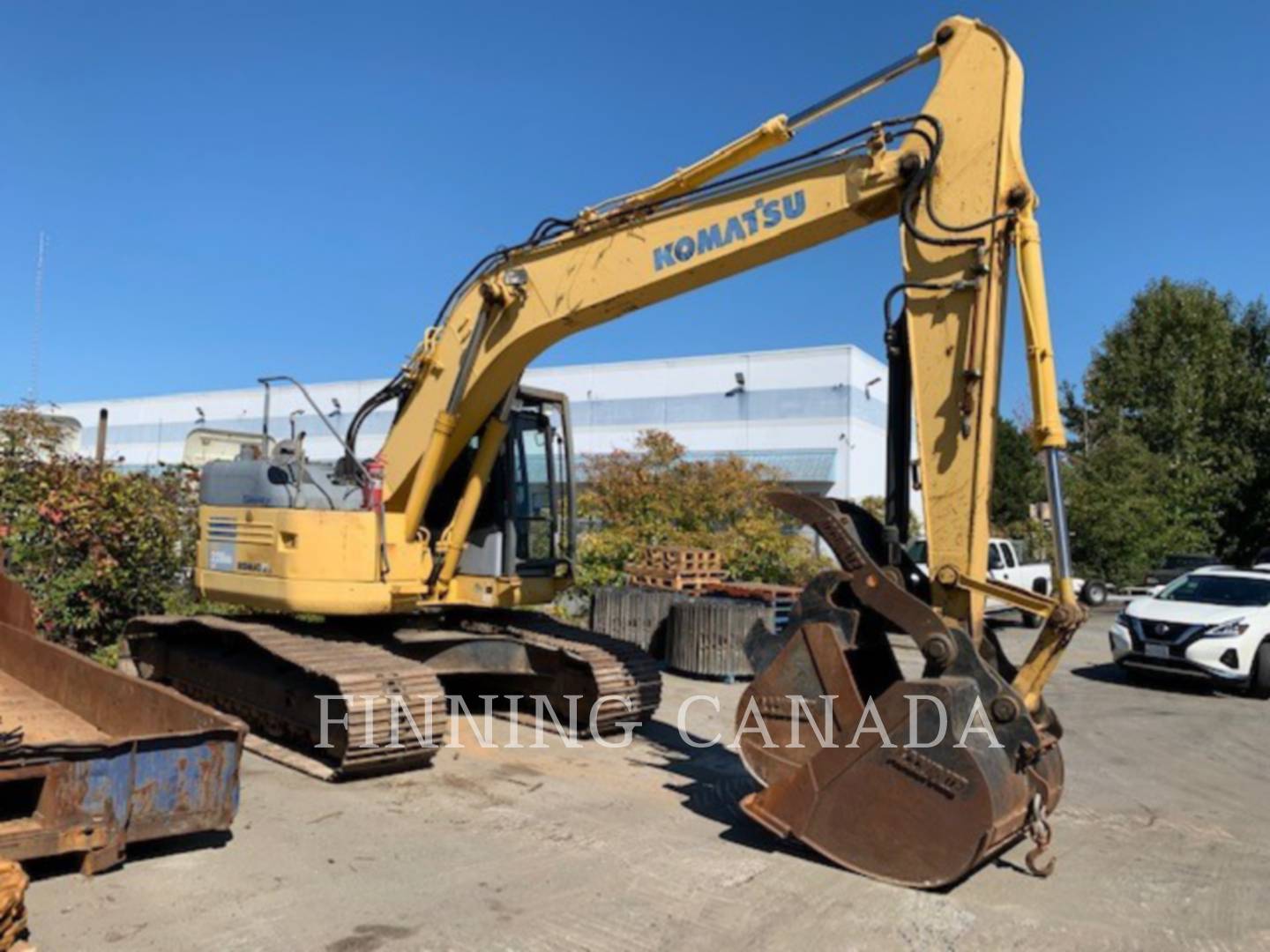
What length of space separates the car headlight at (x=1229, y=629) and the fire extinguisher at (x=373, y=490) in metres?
9.93

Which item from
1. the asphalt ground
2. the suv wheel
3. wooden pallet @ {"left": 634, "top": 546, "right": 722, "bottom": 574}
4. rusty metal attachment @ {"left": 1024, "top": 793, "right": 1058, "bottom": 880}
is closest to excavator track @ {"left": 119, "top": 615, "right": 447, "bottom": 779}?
the asphalt ground

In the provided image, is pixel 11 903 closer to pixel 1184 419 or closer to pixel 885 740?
pixel 885 740

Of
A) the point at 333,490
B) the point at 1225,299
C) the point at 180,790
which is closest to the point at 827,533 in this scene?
the point at 180,790

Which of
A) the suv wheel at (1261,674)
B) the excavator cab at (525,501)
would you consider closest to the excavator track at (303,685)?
the excavator cab at (525,501)

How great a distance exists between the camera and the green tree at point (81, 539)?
1006 cm

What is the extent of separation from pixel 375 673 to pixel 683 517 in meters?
13.5

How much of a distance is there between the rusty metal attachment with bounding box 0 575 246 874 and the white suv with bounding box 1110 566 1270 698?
11135mm

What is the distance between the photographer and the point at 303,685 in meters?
7.39

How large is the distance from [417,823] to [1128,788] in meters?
5.09

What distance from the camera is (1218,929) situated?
462 centimetres

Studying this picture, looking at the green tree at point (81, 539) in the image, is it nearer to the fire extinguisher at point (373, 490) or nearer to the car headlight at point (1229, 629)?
the fire extinguisher at point (373, 490)

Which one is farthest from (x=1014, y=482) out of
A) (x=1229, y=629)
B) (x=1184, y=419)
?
(x=1229, y=629)

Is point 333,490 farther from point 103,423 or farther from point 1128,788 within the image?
point 1128,788

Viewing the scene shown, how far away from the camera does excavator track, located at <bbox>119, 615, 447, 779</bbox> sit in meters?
6.62
